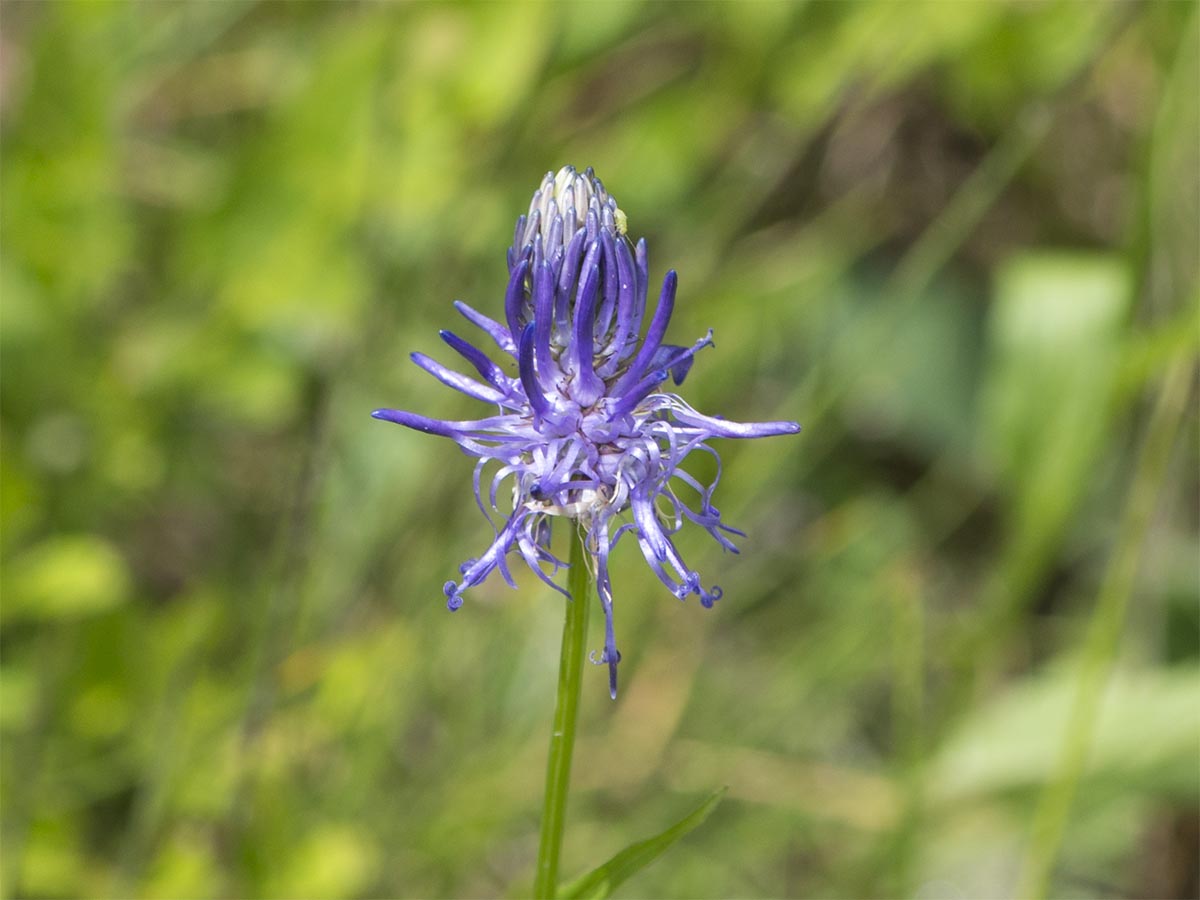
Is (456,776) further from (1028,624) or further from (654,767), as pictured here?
(1028,624)

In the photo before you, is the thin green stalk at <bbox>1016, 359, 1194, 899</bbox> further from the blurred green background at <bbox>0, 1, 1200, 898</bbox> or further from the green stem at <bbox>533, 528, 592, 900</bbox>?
the green stem at <bbox>533, 528, 592, 900</bbox>

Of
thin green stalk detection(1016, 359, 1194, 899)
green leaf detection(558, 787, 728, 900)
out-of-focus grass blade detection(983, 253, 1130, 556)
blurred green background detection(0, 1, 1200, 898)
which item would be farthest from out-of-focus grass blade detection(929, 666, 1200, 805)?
green leaf detection(558, 787, 728, 900)

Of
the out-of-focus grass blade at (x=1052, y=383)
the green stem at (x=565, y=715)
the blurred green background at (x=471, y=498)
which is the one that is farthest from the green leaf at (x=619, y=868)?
the out-of-focus grass blade at (x=1052, y=383)

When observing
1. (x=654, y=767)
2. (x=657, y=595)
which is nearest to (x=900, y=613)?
(x=657, y=595)

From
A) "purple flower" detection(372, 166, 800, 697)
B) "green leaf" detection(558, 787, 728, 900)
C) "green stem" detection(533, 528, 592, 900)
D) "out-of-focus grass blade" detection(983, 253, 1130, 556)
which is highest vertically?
"out-of-focus grass blade" detection(983, 253, 1130, 556)

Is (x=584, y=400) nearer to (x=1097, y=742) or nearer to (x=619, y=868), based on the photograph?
(x=619, y=868)

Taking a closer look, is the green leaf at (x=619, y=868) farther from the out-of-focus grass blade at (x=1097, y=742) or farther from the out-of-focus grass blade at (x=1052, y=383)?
the out-of-focus grass blade at (x=1097, y=742)
